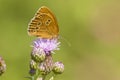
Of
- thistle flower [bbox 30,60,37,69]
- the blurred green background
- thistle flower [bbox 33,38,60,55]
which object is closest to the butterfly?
thistle flower [bbox 33,38,60,55]

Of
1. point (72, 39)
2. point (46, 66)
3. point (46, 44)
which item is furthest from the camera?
point (72, 39)

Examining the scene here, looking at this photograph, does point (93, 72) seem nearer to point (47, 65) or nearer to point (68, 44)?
point (68, 44)

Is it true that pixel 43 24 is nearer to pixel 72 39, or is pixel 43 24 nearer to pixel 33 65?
pixel 33 65

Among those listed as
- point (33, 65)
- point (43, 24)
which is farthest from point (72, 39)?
point (33, 65)

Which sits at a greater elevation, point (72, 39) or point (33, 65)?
point (72, 39)

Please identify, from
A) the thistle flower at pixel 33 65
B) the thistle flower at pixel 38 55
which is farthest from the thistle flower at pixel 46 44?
the thistle flower at pixel 33 65

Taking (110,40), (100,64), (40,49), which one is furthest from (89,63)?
(40,49)

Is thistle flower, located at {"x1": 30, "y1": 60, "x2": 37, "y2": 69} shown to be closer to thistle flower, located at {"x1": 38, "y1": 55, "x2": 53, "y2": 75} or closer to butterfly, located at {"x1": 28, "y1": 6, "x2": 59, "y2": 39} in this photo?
thistle flower, located at {"x1": 38, "y1": 55, "x2": 53, "y2": 75}
